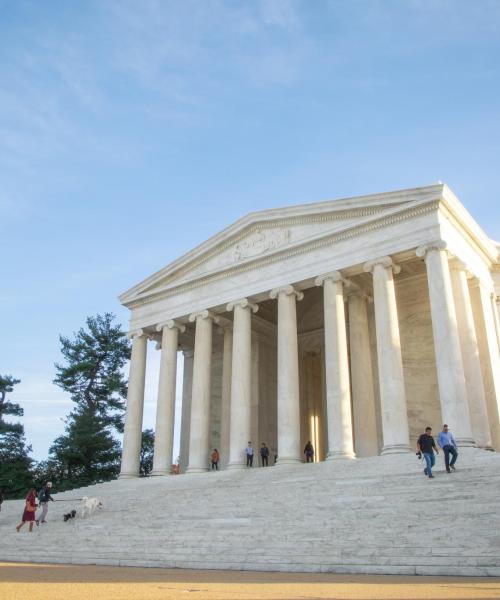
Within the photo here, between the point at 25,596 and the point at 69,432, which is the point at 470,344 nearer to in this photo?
the point at 25,596

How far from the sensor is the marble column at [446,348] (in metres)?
29.9

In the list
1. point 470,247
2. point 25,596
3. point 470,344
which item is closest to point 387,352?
point 470,344

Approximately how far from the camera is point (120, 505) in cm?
3014

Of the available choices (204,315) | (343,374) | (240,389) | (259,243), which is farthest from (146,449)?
(343,374)

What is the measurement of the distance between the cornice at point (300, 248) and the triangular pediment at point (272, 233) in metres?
0.11

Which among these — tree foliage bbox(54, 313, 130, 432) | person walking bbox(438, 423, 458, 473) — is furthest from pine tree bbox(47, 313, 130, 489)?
person walking bbox(438, 423, 458, 473)

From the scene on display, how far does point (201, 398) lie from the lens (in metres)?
42.6

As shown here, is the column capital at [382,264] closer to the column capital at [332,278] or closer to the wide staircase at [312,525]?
the column capital at [332,278]

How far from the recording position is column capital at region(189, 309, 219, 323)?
44.6m

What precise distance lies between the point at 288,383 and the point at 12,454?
36.5 metres

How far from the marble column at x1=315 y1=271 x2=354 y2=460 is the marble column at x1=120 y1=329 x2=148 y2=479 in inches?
689

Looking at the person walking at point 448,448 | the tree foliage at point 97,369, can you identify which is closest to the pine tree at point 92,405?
the tree foliage at point 97,369

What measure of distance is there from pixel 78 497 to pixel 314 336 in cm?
2477

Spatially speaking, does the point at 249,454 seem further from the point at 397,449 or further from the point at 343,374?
the point at 397,449
